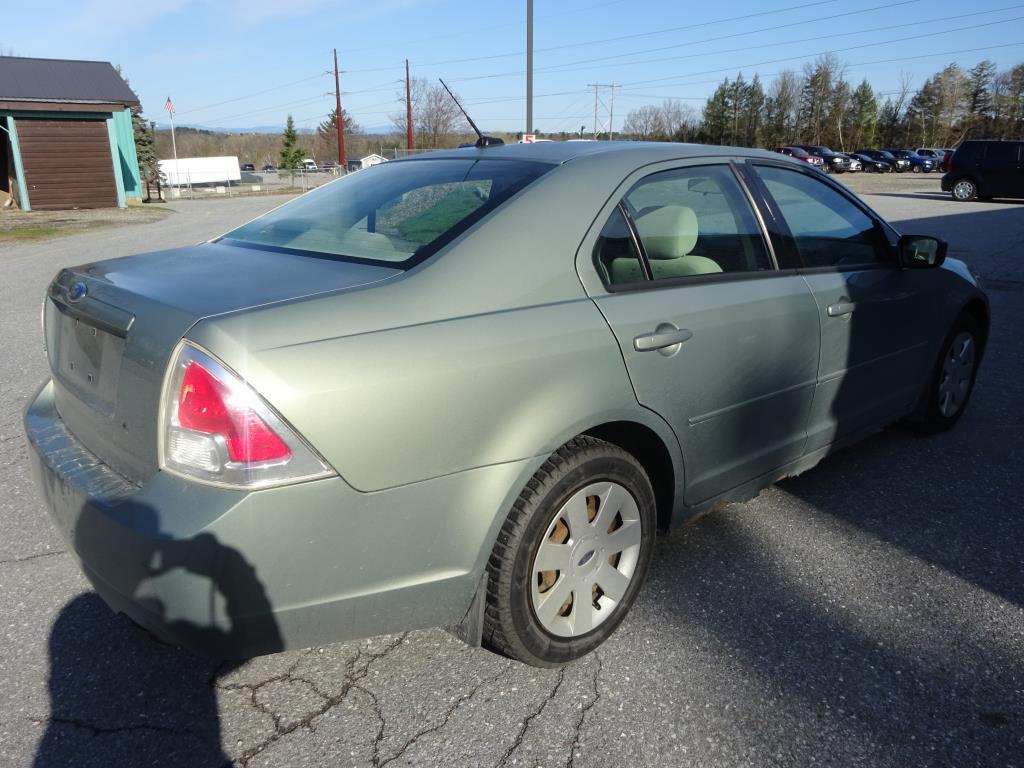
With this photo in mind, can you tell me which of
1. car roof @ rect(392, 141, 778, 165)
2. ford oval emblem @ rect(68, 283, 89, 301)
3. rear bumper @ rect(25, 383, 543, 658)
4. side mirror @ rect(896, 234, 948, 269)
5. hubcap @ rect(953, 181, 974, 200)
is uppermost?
car roof @ rect(392, 141, 778, 165)

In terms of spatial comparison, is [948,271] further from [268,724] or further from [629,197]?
[268,724]

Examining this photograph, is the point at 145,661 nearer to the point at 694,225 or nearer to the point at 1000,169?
the point at 694,225

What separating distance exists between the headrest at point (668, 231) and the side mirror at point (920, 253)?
137 cm

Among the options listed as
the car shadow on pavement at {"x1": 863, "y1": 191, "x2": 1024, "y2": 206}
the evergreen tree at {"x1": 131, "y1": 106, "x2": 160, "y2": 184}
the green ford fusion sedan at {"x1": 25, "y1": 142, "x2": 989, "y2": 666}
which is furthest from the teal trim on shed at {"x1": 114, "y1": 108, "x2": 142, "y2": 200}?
the green ford fusion sedan at {"x1": 25, "y1": 142, "x2": 989, "y2": 666}

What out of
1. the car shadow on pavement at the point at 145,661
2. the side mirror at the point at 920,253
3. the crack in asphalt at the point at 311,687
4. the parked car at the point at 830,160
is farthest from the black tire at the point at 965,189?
the car shadow on pavement at the point at 145,661

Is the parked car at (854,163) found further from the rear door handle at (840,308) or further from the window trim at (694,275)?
the window trim at (694,275)

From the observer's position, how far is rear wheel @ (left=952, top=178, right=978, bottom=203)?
964 inches

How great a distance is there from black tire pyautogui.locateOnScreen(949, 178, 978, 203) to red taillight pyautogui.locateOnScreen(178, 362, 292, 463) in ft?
90.2

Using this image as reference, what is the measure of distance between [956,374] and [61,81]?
1124 inches

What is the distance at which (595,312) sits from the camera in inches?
93.9

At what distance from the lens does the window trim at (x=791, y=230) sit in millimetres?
3178

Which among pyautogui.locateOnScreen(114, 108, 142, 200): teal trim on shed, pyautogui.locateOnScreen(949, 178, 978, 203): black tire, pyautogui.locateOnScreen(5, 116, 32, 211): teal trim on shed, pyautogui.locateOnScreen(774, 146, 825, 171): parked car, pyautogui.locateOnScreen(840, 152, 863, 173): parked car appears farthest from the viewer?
pyautogui.locateOnScreen(840, 152, 863, 173): parked car

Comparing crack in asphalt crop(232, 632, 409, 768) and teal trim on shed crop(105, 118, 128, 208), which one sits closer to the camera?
crack in asphalt crop(232, 632, 409, 768)

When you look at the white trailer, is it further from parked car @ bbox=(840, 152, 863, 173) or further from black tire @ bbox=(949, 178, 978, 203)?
black tire @ bbox=(949, 178, 978, 203)
